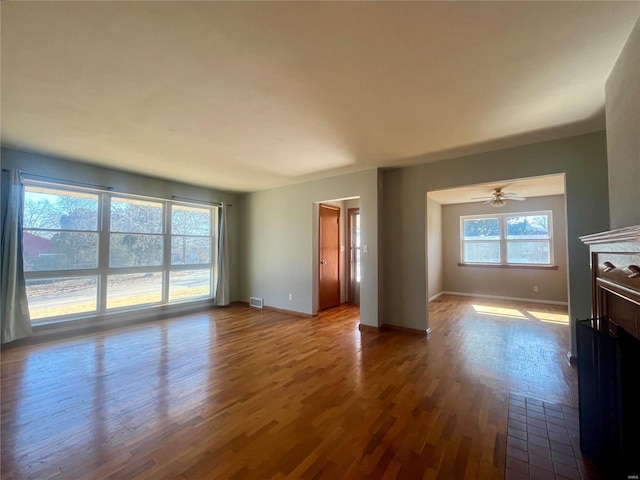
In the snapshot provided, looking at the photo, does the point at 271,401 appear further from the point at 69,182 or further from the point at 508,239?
the point at 508,239

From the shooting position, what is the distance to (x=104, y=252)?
4230mm

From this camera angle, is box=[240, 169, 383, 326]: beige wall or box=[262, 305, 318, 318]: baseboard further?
box=[262, 305, 318, 318]: baseboard

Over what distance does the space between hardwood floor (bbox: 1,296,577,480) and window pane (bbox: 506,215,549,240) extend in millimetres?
2967

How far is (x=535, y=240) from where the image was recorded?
6.19 m

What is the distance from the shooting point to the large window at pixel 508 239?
6.11 metres

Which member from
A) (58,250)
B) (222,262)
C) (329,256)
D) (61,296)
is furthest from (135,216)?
(329,256)

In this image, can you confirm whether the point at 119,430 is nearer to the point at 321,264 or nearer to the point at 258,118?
the point at 258,118

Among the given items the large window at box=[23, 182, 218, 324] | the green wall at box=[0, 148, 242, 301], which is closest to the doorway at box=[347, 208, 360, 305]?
the green wall at box=[0, 148, 242, 301]

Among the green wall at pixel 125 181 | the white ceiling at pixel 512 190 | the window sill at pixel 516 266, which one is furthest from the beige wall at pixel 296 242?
the window sill at pixel 516 266

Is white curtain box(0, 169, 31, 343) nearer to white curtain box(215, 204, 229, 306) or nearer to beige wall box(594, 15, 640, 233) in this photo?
white curtain box(215, 204, 229, 306)

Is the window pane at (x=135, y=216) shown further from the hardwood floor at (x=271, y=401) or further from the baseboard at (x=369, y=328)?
the baseboard at (x=369, y=328)

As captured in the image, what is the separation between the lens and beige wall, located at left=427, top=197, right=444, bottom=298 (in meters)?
6.49

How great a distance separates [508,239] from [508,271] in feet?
2.57

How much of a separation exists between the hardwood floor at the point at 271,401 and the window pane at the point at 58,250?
107 centimetres
